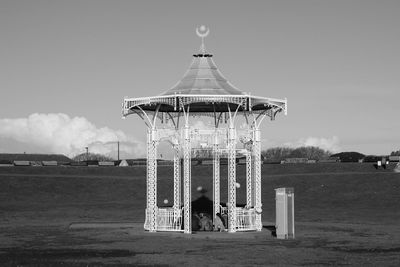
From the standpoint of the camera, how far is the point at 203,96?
3734 cm

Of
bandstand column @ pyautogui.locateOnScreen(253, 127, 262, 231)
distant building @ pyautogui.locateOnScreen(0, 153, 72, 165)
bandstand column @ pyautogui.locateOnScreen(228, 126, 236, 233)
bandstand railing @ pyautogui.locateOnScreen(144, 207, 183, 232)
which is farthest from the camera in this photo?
distant building @ pyautogui.locateOnScreen(0, 153, 72, 165)

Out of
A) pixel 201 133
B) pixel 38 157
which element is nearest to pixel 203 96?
pixel 201 133

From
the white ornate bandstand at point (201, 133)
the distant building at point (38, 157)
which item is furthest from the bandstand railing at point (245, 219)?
the distant building at point (38, 157)

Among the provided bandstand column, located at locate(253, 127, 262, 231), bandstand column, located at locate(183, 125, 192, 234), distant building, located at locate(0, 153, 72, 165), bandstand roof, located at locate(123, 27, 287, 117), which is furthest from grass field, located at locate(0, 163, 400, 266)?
distant building, located at locate(0, 153, 72, 165)

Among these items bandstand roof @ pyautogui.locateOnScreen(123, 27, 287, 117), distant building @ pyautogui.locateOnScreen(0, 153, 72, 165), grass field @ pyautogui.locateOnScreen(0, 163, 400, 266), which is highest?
distant building @ pyautogui.locateOnScreen(0, 153, 72, 165)

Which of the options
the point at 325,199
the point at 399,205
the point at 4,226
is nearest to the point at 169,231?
the point at 4,226

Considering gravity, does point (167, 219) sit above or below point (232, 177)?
below

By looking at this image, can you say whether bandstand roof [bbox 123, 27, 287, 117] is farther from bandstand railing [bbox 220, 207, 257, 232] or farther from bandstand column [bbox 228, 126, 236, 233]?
bandstand railing [bbox 220, 207, 257, 232]

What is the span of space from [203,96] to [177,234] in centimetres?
655

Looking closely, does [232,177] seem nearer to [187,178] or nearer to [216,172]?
[187,178]

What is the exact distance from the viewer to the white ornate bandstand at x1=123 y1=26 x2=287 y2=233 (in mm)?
37750

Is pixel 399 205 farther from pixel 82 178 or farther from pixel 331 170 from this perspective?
pixel 82 178

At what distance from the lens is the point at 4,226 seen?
1748 inches

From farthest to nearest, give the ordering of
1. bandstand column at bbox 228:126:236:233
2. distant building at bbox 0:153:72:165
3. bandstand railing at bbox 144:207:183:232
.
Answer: distant building at bbox 0:153:72:165 < bandstand railing at bbox 144:207:183:232 < bandstand column at bbox 228:126:236:233
